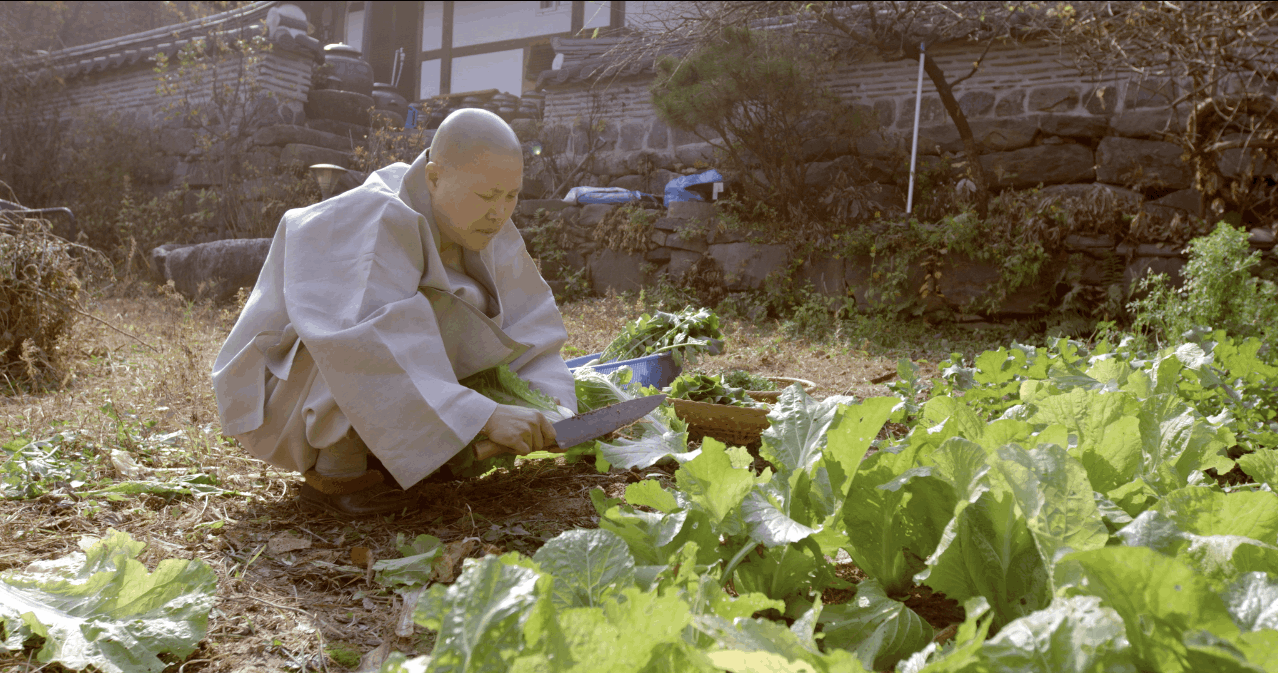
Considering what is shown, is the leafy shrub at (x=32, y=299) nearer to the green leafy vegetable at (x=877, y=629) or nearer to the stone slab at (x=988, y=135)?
the green leafy vegetable at (x=877, y=629)

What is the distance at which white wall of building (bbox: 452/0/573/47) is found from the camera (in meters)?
13.2

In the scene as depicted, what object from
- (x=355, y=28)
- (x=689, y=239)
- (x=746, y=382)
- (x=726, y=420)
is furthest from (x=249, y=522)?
(x=355, y=28)

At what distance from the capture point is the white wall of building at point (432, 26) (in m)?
14.7

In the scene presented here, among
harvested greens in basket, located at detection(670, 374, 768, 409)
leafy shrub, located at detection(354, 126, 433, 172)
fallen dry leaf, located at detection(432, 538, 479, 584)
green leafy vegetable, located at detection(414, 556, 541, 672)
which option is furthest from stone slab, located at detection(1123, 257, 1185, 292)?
leafy shrub, located at detection(354, 126, 433, 172)

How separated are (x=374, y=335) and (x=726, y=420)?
124 centimetres

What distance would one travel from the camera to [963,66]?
8234mm

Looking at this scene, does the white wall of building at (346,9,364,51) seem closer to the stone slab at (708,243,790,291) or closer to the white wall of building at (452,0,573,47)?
the white wall of building at (452,0,573,47)

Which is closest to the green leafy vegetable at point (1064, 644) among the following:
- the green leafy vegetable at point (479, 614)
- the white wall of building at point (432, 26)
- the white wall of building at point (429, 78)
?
the green leafy vegetable at point (479, 614)

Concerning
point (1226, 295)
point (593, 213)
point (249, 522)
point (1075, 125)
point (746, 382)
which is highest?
point (1075, 125)

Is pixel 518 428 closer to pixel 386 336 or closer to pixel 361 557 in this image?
pixel 386 336

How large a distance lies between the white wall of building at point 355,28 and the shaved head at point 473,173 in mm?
15127

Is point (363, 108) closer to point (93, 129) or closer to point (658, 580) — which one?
point (93, 129)

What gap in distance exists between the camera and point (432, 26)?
48.6ft

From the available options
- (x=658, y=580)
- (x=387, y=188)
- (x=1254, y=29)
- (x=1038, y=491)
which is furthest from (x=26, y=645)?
(x=1254, y=29)
